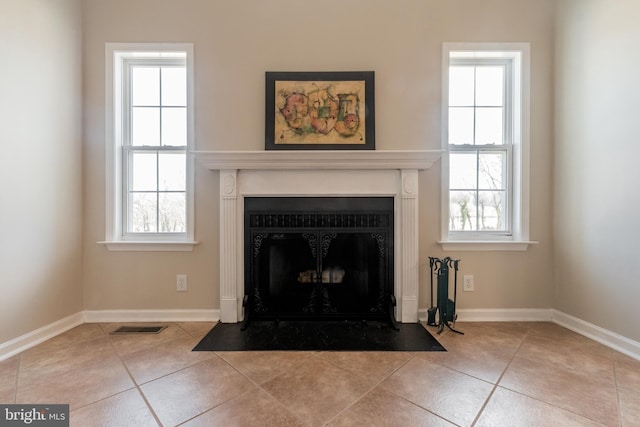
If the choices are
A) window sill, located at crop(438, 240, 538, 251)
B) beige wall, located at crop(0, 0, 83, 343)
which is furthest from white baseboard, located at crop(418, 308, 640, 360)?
beige wall, located at crop(0, 0, 83, 343)

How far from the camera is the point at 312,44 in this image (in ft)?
7.49

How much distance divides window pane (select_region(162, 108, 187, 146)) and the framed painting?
2.53 ft

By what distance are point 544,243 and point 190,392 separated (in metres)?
2.79

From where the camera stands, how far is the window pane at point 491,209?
2.41m

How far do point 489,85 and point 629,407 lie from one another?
2.32m

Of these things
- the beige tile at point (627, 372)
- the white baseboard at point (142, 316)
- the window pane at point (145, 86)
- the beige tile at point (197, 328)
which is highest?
the window pane at point (145, 86)

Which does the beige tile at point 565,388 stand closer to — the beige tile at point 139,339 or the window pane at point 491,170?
the window pane at point 491,170

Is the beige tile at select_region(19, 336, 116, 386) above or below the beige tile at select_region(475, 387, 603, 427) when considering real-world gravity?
below

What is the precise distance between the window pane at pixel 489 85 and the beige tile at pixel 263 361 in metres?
2.50

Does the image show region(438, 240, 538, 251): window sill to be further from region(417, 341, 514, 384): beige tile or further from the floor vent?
the floor vent

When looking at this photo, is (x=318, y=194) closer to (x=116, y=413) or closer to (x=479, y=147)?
(x=479, y=147)

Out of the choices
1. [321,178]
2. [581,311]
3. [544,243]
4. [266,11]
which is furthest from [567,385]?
[266,11]

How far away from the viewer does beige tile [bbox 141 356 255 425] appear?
49.2 inches

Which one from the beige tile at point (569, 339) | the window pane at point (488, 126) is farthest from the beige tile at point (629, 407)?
the window pane at point (488, 126)
